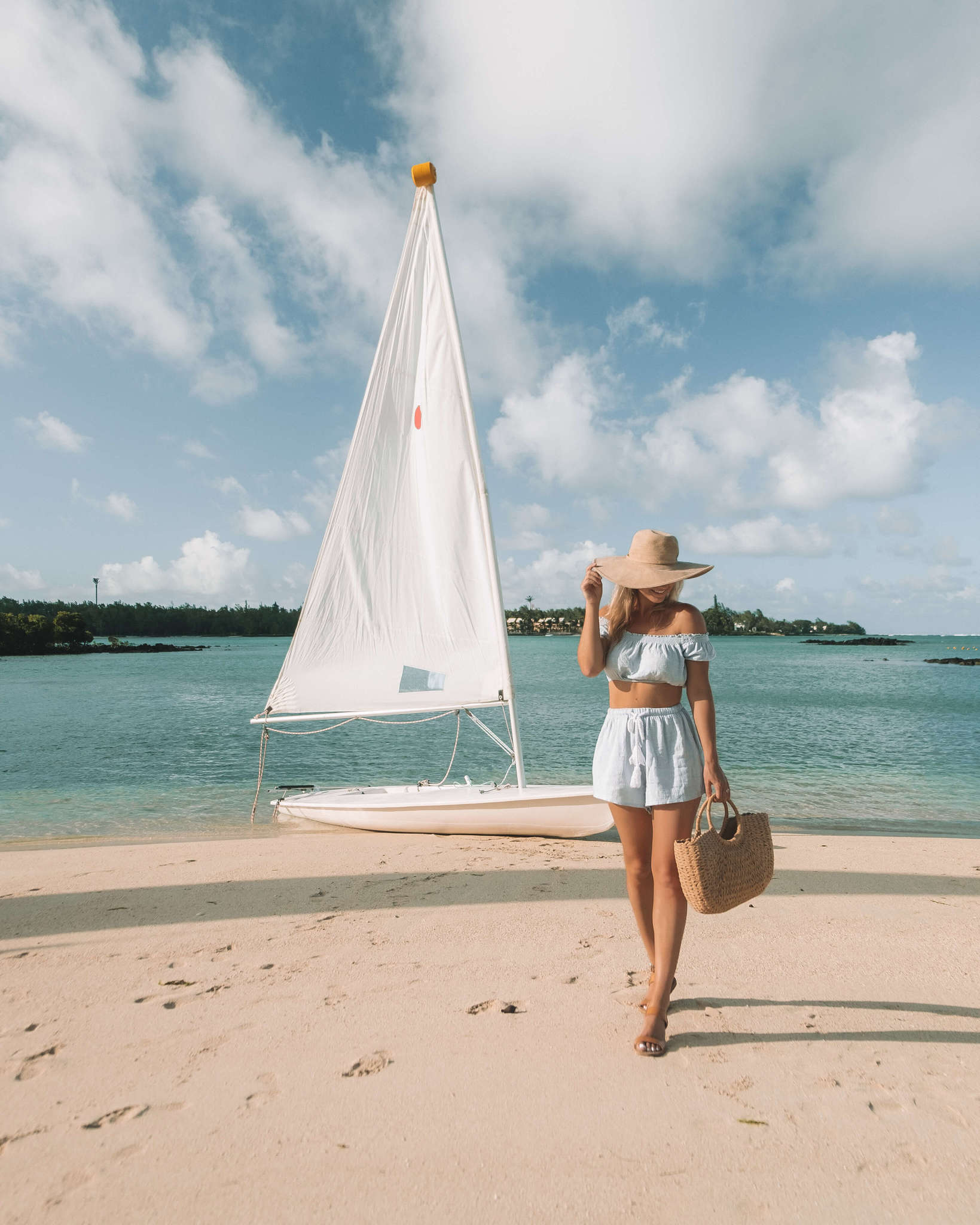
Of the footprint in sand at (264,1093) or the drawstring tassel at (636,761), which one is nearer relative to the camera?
the footprint in sand at (264,1093)

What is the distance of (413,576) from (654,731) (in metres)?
5.54

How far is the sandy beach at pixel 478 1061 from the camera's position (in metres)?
2.22

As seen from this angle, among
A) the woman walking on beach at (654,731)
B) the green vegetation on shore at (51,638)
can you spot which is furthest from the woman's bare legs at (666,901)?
the green vegetation on shore at (51,638)

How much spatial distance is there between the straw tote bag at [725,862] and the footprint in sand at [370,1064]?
4.76ft

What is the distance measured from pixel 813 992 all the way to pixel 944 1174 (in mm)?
1403

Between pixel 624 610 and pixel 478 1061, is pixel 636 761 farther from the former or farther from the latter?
pixel 478 1061

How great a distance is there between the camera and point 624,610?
323 centimetres

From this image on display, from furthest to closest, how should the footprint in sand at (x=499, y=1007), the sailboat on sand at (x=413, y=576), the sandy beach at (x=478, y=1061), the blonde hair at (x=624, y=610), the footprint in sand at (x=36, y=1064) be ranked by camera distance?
1. the sailboat on sand at (x=413, y=576)
2. the footprint in sand at (x=499, y=1007)
3. the blonde hair at (x=624, y=610)
4. the footprint in sand at (x=36, y=1064)
5. the sandy beach at (x=478, y=1061)

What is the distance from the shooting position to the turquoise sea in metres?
11.6

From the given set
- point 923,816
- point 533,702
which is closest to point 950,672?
point 533,702

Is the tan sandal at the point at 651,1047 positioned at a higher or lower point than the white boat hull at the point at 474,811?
higher

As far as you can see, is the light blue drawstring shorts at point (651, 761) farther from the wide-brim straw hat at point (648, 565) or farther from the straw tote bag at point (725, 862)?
the wide-brim straw hat at point (648, 565)

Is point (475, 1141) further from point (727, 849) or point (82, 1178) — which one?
point (727, 849)

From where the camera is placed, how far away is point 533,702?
31.6 m
